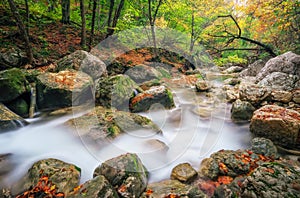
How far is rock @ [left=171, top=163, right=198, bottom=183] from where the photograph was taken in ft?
10.5

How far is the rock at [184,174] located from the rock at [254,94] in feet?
11.8

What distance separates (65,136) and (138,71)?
6.92 metres

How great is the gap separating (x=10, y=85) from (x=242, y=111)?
21.6 ft

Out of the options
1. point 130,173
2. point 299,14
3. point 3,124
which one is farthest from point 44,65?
point 299,14

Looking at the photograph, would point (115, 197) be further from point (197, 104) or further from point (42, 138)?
point (197, 104)

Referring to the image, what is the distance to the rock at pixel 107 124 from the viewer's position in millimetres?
3982

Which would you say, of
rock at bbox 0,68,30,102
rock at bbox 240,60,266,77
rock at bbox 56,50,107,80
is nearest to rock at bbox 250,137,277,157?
rock at bbox 56,50,107,80

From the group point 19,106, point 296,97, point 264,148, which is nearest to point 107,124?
point 19,106

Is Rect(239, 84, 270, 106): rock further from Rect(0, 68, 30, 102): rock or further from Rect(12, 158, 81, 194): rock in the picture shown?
Rect(0, 68, 30, 102): rock

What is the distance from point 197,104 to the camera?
297 inches

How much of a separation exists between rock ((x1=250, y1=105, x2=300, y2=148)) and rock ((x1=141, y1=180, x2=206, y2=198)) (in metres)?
2.54

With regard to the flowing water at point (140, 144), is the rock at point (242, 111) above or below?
above

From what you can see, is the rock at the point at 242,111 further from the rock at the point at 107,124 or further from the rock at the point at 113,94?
the rock at the point at 113,94

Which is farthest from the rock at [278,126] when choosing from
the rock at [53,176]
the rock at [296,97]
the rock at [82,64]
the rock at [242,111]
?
the rock at [82,64]
